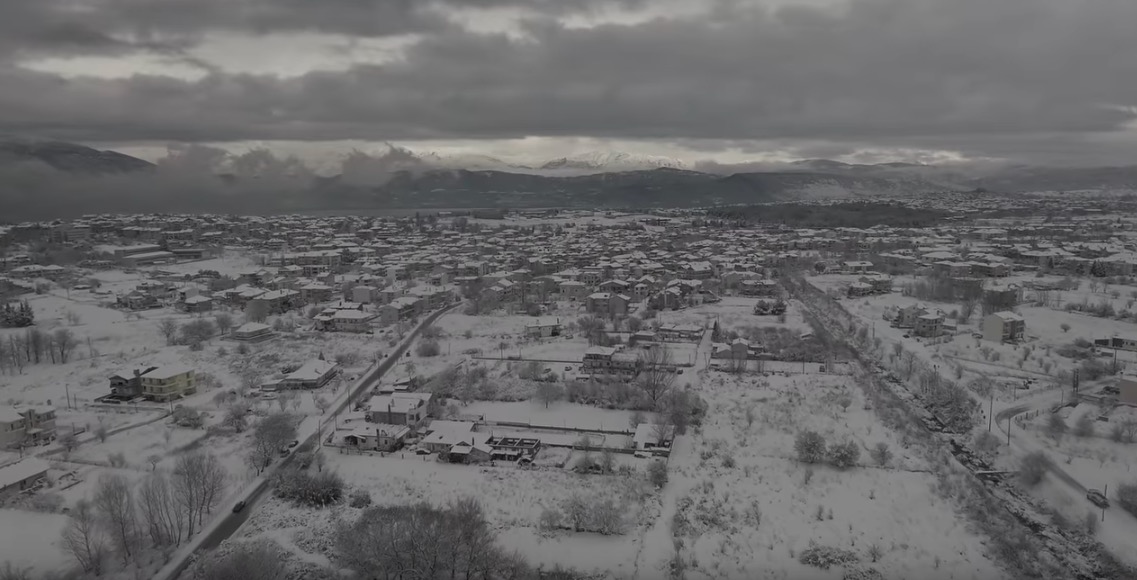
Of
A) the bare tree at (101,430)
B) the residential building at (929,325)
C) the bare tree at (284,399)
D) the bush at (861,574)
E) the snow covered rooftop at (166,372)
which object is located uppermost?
the residential building at (929,325)

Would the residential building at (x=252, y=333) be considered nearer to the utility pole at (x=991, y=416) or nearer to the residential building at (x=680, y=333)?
the residential building at (x=680, y=333)

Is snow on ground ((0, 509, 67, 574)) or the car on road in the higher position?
the car on road

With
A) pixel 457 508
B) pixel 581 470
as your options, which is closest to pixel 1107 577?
pixel 581 470

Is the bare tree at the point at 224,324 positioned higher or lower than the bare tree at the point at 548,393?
higher

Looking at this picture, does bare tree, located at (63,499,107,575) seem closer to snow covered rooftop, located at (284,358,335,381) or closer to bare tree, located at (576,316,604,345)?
snow covered rooftop, located at (284,358,335,381)

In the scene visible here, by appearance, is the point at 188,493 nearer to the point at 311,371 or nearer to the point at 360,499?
the point at 360,499

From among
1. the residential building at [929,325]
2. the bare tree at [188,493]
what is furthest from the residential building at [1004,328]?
the bare tree at [188,493]

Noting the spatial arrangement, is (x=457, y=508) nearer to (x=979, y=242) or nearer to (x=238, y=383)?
(x=238, y=383)

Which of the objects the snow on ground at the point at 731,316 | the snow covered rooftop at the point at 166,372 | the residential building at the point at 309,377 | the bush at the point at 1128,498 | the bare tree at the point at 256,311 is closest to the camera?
the bush at the point at 1128,498

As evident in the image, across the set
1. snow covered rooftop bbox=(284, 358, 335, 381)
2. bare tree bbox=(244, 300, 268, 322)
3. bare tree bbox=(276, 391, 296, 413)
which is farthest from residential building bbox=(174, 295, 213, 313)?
bare tree bbox=(276, 391, 296, 413)
